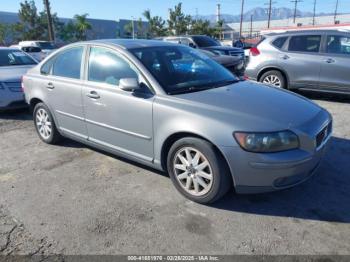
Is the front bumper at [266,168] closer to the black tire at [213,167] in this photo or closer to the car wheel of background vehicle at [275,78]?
the black tire at [213,167]

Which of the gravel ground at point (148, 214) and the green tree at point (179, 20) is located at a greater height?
the green tree at point (179, 20)

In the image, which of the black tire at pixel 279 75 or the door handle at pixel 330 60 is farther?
the black tire at pixel 279 75

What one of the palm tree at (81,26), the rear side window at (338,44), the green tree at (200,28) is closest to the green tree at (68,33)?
the palm tree at (81,26)

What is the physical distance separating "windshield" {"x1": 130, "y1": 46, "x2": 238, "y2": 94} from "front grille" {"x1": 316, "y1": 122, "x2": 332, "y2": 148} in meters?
1.26

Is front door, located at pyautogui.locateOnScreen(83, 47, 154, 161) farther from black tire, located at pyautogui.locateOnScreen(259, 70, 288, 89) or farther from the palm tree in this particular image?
the palm tree

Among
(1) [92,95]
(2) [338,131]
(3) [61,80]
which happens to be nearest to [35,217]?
(1) [92,95]

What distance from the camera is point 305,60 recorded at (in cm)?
770

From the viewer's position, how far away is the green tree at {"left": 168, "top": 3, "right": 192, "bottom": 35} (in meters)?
43.4

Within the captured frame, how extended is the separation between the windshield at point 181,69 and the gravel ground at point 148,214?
1158 millimetres

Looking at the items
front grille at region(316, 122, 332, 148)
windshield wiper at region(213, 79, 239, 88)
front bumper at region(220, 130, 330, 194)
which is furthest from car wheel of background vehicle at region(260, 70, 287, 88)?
front bumper at region(220, 130, 330, 194)

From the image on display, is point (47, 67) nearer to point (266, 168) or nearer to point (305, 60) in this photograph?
point (266, 168)

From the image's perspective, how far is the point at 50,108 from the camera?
5113 millimetres

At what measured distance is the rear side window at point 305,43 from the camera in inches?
303

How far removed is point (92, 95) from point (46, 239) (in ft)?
6.18
